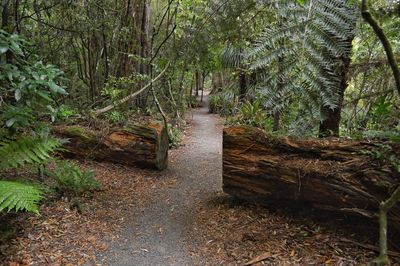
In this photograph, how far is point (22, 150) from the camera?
10.9 feet

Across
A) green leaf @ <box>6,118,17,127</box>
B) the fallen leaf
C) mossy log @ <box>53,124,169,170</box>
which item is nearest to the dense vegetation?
green leaf @ <box>6,118,17,127</box>

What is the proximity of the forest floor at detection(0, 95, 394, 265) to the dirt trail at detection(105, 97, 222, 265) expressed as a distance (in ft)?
0.04

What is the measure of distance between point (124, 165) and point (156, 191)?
1.24 m

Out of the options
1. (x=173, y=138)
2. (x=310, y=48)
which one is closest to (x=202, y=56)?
(x=173, y=138)

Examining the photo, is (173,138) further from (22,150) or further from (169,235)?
(22,150)

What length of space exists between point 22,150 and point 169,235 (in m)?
1.95

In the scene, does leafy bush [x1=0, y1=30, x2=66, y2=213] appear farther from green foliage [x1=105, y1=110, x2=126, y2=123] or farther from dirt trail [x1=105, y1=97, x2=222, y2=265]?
green foliage [x1=105, y1=110, x2=126, y2=123]

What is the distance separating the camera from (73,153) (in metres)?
5.83

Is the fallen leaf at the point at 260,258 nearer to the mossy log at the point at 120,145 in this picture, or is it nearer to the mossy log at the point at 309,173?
the mossy log at the point at 309,173

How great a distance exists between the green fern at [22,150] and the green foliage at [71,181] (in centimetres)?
69

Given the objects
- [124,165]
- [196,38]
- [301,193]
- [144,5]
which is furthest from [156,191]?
[144,5]

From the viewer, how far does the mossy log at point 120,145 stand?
19.1ft

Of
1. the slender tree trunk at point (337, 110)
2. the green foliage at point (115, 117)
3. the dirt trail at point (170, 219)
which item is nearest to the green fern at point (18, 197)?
the dirt trail at point (170, 219)

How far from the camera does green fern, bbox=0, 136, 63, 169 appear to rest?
10.4 ft
